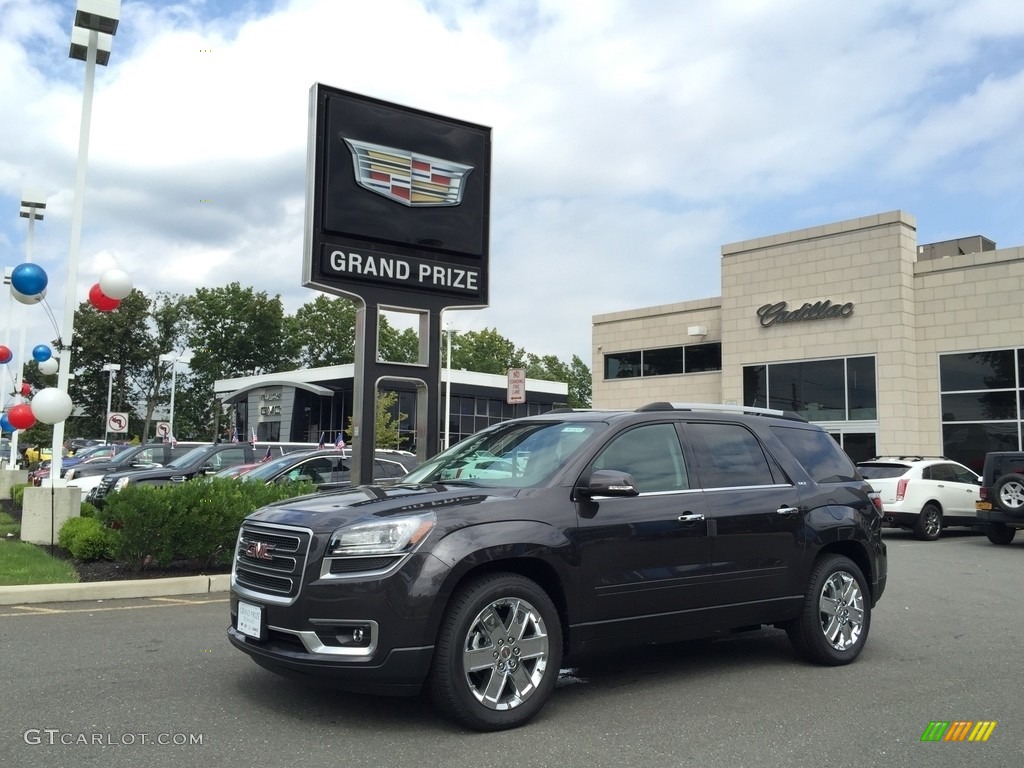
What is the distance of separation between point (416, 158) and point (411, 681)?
34.9ft

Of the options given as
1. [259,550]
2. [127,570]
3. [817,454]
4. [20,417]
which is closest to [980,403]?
[817,454]

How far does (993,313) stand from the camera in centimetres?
2506

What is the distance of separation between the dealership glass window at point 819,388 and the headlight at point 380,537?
24.9m

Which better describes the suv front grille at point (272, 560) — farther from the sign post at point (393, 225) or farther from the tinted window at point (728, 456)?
the sign post at point (393, 225)

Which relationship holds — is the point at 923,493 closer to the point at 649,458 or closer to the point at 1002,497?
the point at 1002,497

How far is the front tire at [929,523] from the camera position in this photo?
16.7 metres

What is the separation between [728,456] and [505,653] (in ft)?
7.52

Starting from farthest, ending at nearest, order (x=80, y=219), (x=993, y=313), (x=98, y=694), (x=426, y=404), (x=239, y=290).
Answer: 1. (x=239, y=290)
2. (x=993, y=313)
3. (x=426, y=404)
4. (x=80, y=219)
5. (x=98, y=694)

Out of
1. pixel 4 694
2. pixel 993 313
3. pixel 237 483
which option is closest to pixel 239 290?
pixel 993 313

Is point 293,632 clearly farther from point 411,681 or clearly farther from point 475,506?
point 475,506

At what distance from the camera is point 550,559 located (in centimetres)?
494

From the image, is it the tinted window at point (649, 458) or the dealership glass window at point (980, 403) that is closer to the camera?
the tinted window at point (649, 458)

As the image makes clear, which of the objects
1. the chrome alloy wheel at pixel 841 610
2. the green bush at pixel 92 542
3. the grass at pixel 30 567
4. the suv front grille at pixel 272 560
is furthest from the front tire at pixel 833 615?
the green bush at pixel 92 542

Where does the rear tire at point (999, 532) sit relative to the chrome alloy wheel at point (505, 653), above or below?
below
